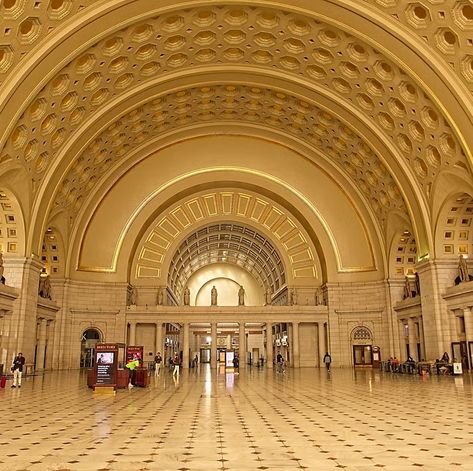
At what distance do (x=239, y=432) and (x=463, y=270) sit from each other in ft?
73.0

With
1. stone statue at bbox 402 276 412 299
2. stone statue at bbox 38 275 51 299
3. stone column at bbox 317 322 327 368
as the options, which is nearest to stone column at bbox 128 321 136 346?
stone statue at bbox 38 275 51 299

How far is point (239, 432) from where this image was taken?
31.2ft

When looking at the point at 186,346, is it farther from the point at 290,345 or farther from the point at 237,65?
the point at 237,65

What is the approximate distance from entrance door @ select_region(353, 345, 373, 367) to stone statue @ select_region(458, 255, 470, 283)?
36.9ft

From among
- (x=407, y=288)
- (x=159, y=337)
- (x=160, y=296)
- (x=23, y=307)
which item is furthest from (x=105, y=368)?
(x=407, y=288)

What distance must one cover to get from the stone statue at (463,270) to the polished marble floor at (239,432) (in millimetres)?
13014

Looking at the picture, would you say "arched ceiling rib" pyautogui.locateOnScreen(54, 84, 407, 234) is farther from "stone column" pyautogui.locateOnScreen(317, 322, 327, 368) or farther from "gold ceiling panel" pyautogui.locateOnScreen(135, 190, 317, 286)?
"stone column" pyautogui.locateOnScreen(317, 322, 327, 368)

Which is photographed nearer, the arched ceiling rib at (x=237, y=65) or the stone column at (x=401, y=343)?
the arched ceiling rib at (x=237, y=65)

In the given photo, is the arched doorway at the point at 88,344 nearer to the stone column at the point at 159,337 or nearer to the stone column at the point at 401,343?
the stone column at the point at 159,337

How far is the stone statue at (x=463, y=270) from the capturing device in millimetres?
27719

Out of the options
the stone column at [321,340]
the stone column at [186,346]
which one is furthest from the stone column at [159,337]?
the stone column at [321,340]

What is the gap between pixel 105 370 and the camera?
59.3ft

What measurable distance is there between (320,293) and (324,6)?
22455 mm

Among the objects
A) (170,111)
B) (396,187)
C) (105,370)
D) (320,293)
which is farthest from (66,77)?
(320,293)
